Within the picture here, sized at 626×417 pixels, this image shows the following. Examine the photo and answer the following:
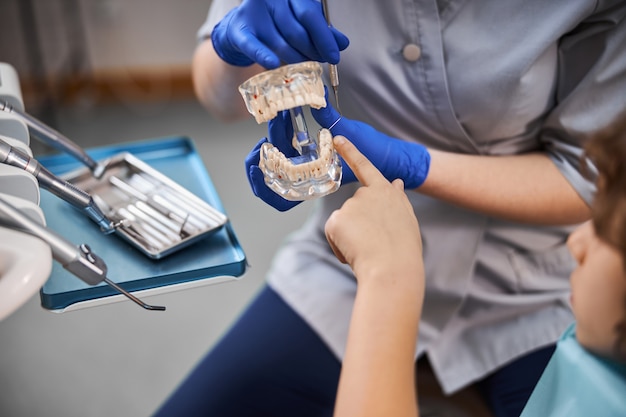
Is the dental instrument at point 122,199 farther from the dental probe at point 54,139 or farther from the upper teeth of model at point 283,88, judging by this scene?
the upper teeth of model at point 283,88

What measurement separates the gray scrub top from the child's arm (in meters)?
0.29

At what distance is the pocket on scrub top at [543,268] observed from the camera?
103cm

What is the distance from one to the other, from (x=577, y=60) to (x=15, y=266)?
30.3 inches

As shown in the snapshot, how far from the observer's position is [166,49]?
2729mm

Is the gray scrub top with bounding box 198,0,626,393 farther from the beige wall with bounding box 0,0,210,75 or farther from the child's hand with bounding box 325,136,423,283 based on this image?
the beige wall with bounding box 0,0,210,75

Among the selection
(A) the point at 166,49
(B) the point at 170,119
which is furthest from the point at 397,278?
(A) the point at 166,49

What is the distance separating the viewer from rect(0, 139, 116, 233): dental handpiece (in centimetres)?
69

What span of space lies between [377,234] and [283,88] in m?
0.18

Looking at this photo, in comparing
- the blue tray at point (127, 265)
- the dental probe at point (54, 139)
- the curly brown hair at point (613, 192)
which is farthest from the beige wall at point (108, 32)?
the curly brown hair at point (613, 192)

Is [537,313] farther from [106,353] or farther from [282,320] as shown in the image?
[106,353]

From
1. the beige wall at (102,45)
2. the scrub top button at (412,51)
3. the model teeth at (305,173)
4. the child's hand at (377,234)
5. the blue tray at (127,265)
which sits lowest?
the beige wall at (102,45)

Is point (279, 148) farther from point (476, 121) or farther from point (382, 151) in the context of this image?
point (476, 121)

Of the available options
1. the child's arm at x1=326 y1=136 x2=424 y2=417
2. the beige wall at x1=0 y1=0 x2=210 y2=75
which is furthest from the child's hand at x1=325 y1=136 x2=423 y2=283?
the beige wall at x1=0 y1=0 x2=210 y2=75

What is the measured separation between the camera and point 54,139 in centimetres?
87
